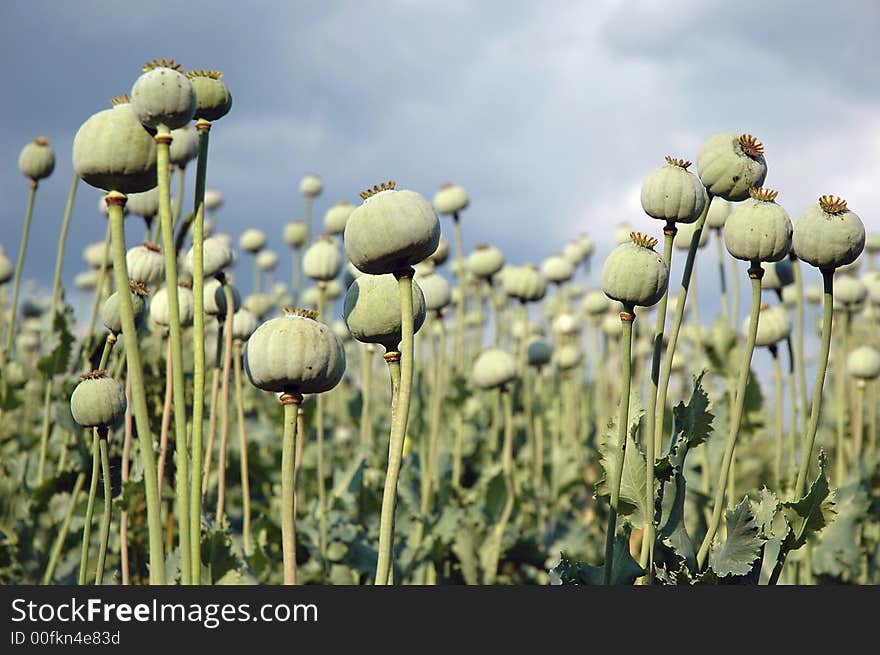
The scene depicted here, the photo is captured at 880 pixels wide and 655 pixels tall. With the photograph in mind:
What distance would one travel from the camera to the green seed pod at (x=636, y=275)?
1779mm

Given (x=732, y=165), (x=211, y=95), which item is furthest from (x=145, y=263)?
(x=732, y=165)

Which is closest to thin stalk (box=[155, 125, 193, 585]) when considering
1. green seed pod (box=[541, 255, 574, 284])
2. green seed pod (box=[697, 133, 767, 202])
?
green seed pod (box=[697, 133, 767, 202])

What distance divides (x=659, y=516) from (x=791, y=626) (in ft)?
1.51

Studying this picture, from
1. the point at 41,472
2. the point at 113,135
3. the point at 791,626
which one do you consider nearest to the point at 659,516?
the point at 791,626

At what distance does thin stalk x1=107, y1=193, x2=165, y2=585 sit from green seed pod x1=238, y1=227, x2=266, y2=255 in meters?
4.48

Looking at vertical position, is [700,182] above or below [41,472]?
above

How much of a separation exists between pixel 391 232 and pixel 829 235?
97 centimetres

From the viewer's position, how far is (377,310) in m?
1.69

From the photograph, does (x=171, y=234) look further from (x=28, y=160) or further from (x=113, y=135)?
(x=28, y=160)

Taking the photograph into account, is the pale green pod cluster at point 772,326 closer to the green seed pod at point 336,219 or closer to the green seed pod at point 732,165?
the green seed pod at point 732,165

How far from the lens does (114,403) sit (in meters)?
1.93

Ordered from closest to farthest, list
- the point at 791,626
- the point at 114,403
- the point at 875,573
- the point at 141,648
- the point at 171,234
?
the point at 171,234
the point at 141,648
the point at 791,626
the point at 114,403
the point at 875,573

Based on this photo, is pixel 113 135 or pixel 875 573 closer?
pixel 113 135

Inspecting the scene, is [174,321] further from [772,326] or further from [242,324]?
[772,326]
